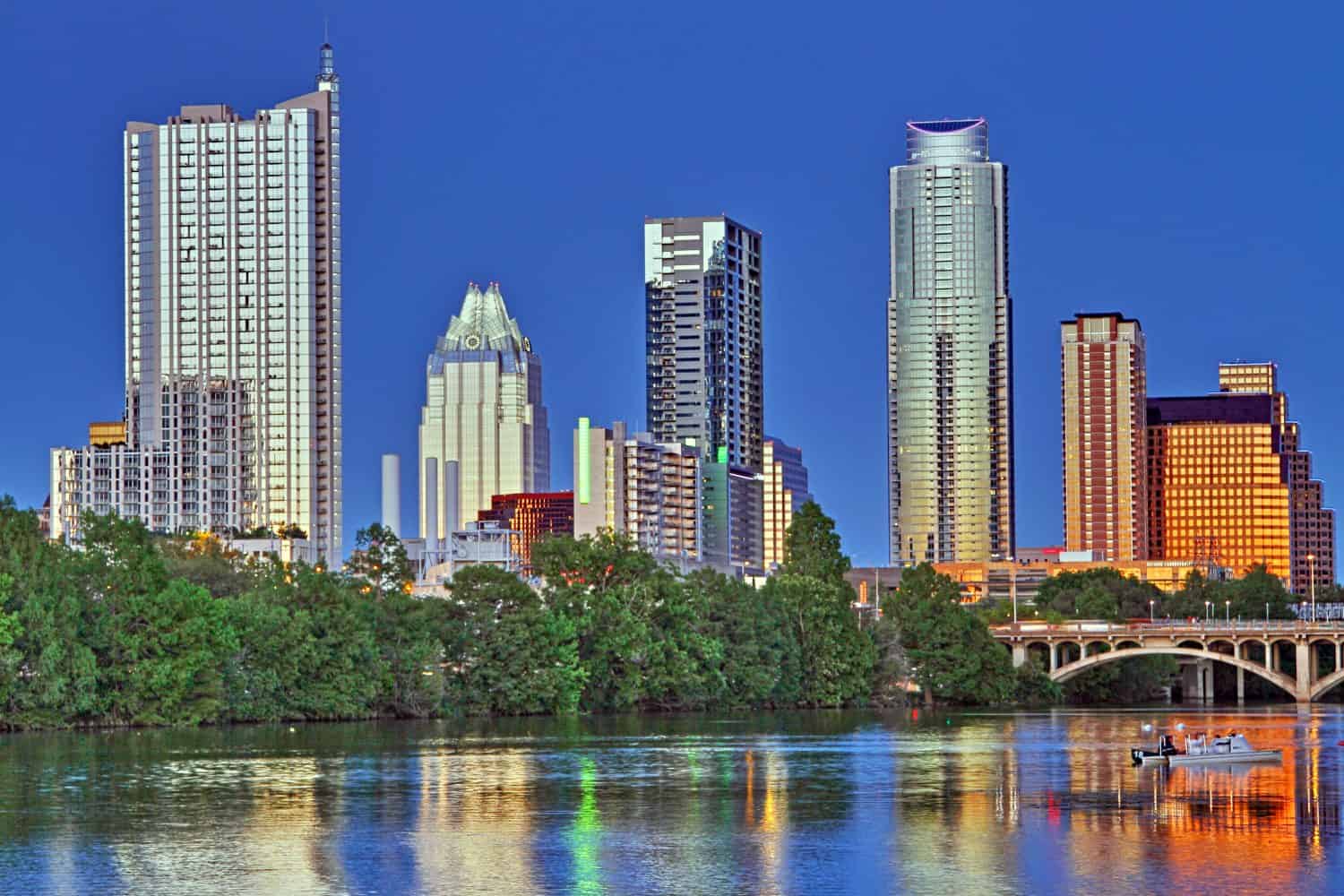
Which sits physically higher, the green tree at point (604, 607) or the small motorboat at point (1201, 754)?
the green tree at point (604, 607)

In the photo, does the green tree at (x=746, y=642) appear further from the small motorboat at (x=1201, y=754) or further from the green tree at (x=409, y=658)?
the small motorboat at (x=1201, y=754)

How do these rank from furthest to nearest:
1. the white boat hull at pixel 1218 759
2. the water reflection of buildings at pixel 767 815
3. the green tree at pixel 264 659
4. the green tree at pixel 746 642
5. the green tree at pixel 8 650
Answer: the green tree at pixel 746 642
the green tree at pixel 264 659
the green tree at pixel 8 650
the white boat hull at pixel 1218 759
the water reflection of buildings at pixel 767 815

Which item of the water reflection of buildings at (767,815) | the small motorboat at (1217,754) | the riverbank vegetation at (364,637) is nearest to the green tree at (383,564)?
the riverbank vegetation at (364,637)

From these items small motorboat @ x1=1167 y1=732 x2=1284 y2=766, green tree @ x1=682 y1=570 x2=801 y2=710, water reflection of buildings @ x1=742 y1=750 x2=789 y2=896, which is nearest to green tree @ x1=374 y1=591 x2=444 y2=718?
green tree @ x1=682 y1=570 x2=801 y2=710

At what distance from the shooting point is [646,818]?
82.2 m

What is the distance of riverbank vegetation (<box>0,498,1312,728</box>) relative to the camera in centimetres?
14188

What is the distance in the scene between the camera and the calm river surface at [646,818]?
6412 cm

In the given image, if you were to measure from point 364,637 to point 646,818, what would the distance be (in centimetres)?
7896

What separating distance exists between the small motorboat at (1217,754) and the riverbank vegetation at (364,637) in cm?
6291

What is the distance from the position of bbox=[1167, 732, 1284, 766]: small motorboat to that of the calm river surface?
2347 mm

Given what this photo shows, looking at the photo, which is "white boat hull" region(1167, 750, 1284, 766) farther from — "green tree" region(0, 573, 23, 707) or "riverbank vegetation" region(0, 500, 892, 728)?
"green tree" region(0, 573, 23, 707)

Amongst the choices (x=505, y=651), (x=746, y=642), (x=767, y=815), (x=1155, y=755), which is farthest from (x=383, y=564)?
(x=767, y=815)

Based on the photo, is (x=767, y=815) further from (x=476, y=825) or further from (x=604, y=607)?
(x=604, y=607)

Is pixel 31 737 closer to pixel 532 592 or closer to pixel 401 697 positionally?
pixel 401 697
